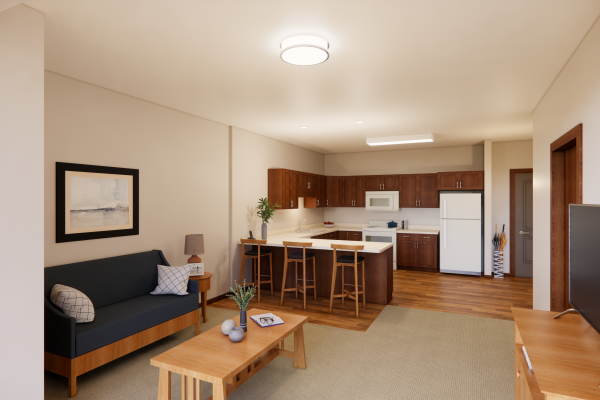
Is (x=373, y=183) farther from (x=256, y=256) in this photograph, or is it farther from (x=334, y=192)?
(x=256, y=256)

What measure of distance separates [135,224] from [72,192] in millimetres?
782

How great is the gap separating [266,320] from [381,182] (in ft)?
18.9

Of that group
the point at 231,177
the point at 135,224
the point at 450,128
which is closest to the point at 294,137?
the point at 231,177

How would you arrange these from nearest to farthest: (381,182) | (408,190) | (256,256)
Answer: (256,256)
(408,190)
(381,182)

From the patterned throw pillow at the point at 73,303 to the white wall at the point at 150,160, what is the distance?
1.57 feet

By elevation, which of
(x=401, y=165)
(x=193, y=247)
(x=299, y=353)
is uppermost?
(x=401, y=165)

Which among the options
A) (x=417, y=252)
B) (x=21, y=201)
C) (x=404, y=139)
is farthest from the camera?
(x=417, y=252)

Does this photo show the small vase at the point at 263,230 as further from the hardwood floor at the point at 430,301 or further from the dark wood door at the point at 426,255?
the dark wood door at the point at 426,255

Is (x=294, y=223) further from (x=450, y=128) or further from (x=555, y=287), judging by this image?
(x=555, y=287)

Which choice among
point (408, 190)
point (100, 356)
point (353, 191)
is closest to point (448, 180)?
point (408, 190)

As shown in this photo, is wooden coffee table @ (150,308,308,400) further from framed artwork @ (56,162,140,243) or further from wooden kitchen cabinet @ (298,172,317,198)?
wooden kitchen cabinet @ (298,172,317,198)

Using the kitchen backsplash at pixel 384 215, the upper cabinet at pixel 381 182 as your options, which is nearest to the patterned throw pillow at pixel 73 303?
the upper cabinet at pixel 381 182

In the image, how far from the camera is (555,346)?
1735 millimetres

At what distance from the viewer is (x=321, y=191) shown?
334 inches
